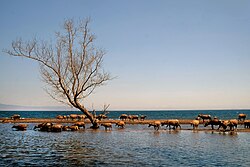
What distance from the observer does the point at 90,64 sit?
39.9 m

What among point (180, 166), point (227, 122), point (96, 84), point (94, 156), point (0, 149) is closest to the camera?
point (180, 166)

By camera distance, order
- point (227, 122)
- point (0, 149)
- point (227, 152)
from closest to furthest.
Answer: point (227, 152), point (0, 149), point (227, 122)

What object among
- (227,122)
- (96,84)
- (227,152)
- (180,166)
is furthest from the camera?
(96,84)

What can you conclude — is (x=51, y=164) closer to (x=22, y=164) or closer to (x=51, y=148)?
(x=22, y=164)

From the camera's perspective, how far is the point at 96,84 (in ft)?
132

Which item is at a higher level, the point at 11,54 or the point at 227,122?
the point at 11,54

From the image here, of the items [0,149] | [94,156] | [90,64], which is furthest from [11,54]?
[94,156]

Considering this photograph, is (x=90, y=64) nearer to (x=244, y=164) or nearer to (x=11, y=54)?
(x=11, y=54)

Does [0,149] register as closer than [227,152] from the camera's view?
No

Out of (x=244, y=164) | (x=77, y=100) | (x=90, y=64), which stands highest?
(x=90, y=64)

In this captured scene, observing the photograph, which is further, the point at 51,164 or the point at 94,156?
the point at 94,156

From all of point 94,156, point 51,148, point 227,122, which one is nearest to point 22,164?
point 94,156

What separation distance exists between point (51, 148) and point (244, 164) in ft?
43.6

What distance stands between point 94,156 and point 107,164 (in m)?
2.60
